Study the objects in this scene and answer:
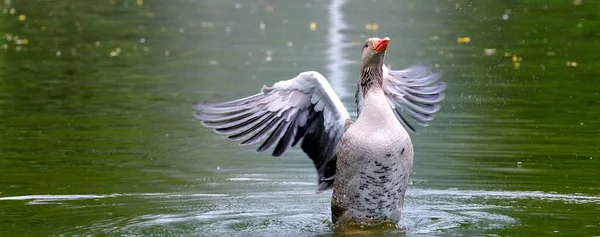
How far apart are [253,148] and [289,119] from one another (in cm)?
291

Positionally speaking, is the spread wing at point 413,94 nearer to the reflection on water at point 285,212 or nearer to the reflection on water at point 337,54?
the reflection on water at point 285,212

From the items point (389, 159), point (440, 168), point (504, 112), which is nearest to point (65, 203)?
point (389, 159)

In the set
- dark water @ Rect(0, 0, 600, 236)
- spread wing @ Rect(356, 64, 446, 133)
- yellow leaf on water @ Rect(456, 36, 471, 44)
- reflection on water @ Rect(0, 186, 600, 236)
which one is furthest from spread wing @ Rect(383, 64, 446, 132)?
yellow leaf on water @ Rect(456, 36, 471, 44)

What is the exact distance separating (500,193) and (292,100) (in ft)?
6.38

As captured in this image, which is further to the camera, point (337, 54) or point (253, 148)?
point (337, 54)

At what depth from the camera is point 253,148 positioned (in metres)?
12.3

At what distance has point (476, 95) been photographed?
15242 millimetres

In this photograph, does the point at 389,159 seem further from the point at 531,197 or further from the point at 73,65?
the point at 73,65

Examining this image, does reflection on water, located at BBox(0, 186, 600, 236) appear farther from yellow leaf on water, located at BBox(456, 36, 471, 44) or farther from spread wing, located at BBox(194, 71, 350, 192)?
yellow leaf on water, located at BBox(456, 36, 471, 44)

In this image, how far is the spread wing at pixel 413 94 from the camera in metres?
10.5

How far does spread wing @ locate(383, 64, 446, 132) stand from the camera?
10.5m

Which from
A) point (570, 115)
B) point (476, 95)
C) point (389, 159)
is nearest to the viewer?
point (389, 159)

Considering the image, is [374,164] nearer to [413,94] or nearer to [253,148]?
[413,94]

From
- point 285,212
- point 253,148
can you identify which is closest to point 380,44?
point 285,212
